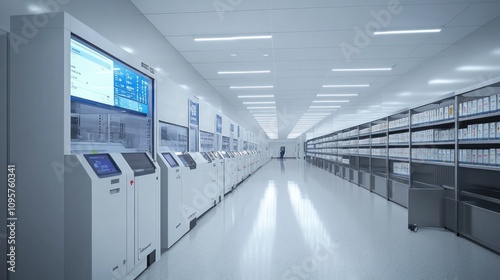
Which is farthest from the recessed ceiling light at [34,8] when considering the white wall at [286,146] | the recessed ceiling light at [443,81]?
the white wall at [286,146]

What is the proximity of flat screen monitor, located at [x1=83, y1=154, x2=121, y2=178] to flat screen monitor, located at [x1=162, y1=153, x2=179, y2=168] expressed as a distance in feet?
3.79

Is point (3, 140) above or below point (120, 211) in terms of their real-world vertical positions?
above

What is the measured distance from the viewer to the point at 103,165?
76.0 inches

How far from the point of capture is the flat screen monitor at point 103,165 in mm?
1824

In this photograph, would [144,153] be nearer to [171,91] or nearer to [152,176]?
[152,176]

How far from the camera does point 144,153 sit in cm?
261

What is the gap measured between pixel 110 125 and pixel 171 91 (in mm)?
1238

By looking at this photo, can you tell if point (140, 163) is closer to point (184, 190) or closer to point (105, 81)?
point (105, 81)

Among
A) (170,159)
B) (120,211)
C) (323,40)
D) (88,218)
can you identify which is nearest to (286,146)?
(323,40)

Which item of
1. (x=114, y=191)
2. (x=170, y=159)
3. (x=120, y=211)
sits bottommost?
(x=120, y=211)

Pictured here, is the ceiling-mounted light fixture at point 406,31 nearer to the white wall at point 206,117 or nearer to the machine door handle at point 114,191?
the white wall at point 206,117

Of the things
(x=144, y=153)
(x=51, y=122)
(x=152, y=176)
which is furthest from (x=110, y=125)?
(x=51, y=122)

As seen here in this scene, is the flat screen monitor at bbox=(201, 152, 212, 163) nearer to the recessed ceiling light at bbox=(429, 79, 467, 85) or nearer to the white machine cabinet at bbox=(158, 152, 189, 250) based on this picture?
the white machine cabinet at bbox=(158, 152, 189, 250)

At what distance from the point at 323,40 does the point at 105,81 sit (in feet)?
13.2
